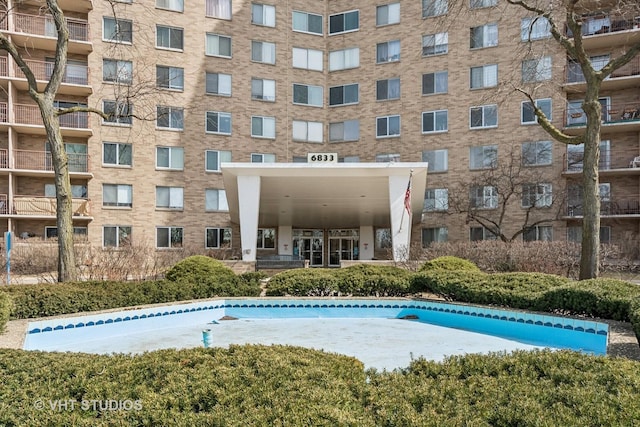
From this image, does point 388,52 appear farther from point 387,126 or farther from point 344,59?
point 387,126

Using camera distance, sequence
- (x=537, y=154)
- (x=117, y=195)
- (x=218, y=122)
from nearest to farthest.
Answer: (x=537, y=154) < (x=117, y=195) < (x=218, y=122)

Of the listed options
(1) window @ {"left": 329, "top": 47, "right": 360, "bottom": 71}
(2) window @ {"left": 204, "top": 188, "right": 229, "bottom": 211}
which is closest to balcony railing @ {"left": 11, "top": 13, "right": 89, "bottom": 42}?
(2) window @ {"left": 204, "top": 188, "right": 229, "bottom": 211}

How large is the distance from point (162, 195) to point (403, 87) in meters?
18.4

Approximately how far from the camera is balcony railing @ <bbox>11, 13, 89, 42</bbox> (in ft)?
105

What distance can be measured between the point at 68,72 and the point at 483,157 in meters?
27.5

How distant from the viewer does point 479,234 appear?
33875 mm

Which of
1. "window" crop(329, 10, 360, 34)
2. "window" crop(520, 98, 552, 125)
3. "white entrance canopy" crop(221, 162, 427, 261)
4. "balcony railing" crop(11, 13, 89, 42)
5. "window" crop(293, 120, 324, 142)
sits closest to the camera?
"white entrance canopy" crop(221, 162, 427, 261)

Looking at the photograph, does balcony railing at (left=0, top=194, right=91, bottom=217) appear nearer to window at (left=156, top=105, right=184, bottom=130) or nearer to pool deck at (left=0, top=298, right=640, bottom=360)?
window at (left=156, top=105, right=184, bottom=130)

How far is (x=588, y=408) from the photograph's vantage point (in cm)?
383

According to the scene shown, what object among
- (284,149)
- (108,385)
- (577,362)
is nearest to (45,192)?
(284,149)

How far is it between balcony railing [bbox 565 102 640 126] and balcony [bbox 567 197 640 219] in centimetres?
476

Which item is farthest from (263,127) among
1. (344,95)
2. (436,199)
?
(436,199)

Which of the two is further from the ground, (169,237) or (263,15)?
(263,15)

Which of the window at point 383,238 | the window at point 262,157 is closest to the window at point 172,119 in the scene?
the window at point 262,157
